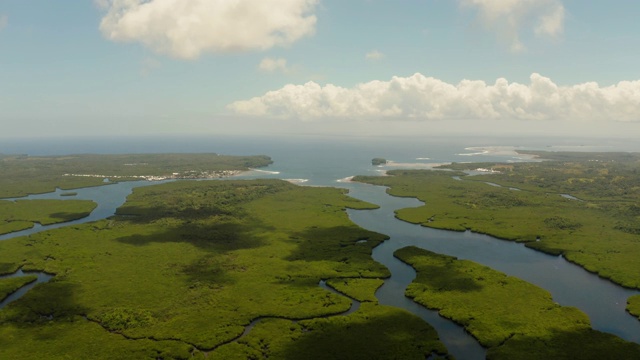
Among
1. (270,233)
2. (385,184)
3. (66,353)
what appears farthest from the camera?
(385,184)

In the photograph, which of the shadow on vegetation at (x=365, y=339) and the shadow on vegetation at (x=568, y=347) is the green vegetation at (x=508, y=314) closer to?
the shadow on vegetation at (x=568, y=347)

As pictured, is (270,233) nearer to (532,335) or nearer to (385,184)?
(532,335)

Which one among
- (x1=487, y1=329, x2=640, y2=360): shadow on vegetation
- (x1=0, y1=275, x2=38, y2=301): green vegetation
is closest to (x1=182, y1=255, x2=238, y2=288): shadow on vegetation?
(x1=0, y1=275, x2=38, y2=301): green vegetation

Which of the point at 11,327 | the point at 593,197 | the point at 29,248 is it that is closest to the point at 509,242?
the point at 593,197

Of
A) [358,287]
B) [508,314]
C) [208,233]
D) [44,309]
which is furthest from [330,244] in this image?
[44,309]

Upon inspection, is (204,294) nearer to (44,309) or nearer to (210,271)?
(210,271)

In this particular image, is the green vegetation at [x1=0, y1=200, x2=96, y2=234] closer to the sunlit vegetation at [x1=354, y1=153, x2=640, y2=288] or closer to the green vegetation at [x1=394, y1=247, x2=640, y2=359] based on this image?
the sunlit vegetation at [x1=354, y1=153, x2=640, y2=288]
